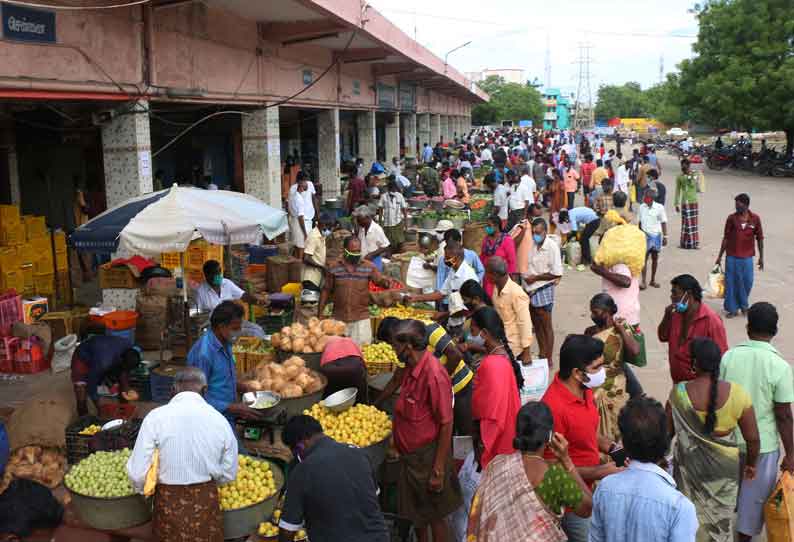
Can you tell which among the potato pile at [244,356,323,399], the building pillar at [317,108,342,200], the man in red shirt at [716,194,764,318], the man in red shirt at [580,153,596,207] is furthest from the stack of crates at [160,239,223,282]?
the man in red shirt at [580,153,596,207]

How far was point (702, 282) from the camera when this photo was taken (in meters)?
13.0

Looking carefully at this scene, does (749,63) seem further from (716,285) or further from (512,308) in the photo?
(512,308)

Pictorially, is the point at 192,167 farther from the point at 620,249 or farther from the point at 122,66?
the point at 620,249

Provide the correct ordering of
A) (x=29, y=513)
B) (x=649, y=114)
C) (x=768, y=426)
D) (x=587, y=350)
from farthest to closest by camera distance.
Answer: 1. (x=649, y=114)
2. (x=768, y=426)
3. (x=587, y=350)
4. (x=29, y=513)

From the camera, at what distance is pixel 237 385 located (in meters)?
6.00

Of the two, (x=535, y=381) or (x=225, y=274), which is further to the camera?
(x=225, y=274)

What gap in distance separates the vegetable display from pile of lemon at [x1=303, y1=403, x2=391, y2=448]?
4.70 ft

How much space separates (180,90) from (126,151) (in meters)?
1.29

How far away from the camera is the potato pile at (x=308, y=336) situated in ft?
22.5

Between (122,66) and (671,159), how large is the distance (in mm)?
50750

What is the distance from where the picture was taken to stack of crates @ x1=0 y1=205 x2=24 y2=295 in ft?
34.2

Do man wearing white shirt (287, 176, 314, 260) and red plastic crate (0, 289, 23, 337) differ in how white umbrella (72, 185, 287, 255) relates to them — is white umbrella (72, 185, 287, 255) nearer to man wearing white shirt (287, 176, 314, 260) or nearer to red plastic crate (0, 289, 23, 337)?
red plastic crate (0, 289, 23, 337)

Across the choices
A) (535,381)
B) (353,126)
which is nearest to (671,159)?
(353,126)

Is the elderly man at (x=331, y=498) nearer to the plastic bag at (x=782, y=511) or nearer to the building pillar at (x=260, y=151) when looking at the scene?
the plastic bag at (x=782, y=511)
